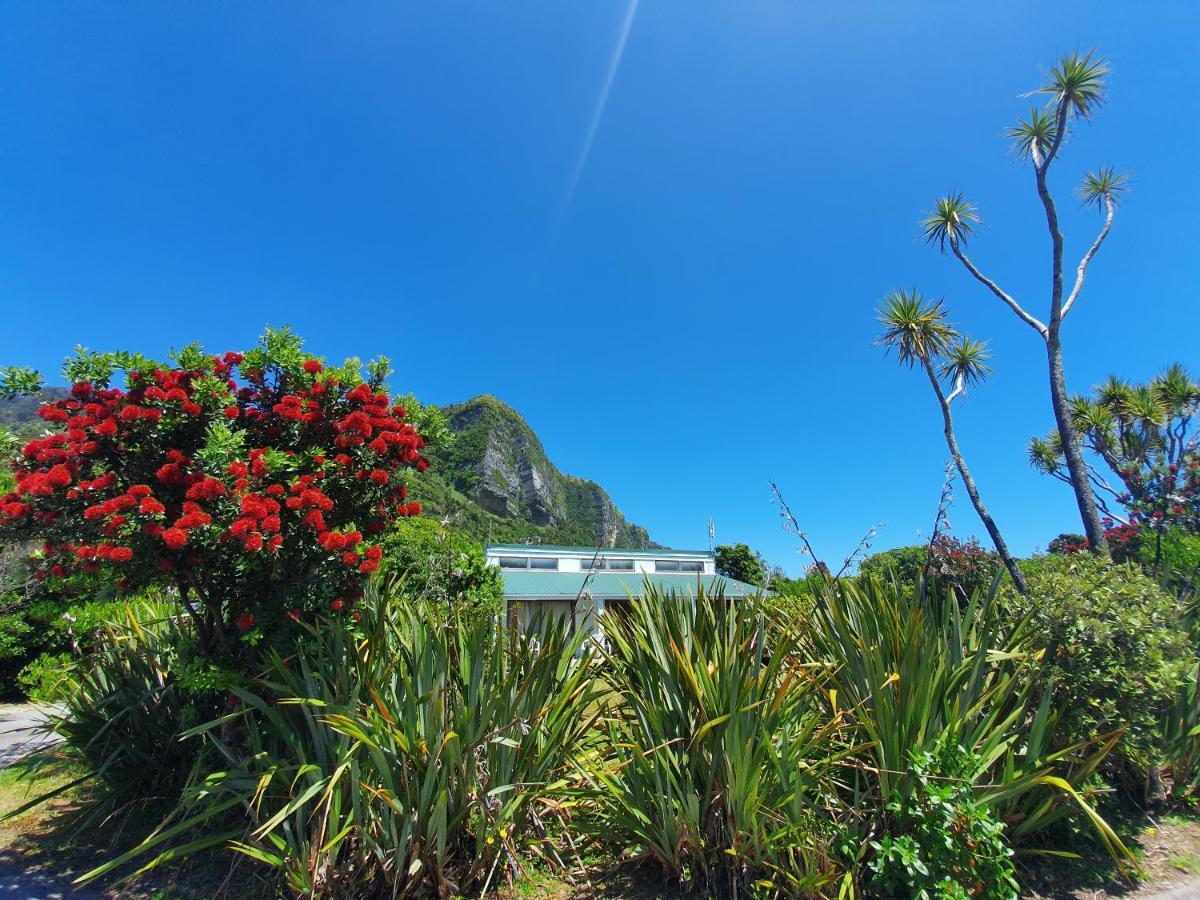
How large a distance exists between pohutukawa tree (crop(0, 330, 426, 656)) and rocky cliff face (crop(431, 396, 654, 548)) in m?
89.4

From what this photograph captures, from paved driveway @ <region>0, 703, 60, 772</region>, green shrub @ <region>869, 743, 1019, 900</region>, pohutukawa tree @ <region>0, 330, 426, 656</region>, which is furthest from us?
paved driveway @ <region>0, 703, 60, 772</region>

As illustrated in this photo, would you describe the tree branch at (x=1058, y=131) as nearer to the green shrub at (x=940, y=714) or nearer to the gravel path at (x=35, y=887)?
the green shrub at (x=940, y=714)

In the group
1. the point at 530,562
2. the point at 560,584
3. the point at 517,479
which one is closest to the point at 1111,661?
the point at 560,584

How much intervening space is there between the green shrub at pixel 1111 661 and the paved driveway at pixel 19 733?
9603mm

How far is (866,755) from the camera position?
368 centimetres

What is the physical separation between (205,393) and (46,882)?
3.77m

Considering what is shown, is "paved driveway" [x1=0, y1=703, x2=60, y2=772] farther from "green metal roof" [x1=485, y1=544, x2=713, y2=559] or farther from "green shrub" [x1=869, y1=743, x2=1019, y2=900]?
"green metal roof" [x1=485, y1=544, x2=713, y2=559]

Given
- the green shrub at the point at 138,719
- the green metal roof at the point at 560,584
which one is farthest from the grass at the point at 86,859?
the green metal roof at the point at 560,584

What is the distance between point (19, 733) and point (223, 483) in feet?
29.7

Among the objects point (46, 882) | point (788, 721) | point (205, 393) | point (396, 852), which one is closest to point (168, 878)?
point (46, 882)

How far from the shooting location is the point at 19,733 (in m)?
8.32

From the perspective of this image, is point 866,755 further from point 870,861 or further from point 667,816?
point 667,816

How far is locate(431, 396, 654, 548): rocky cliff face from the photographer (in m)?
102

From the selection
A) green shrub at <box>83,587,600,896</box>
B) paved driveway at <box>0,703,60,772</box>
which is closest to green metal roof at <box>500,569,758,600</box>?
paved driveway at <box>0,703,60,772</box>
